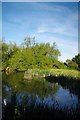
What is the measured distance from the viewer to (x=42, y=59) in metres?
45.6

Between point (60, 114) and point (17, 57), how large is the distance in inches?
1270

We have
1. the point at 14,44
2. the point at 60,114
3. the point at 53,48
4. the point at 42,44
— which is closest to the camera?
the point at 60,114

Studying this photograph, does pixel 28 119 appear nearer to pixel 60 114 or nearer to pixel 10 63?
pixel 60 114

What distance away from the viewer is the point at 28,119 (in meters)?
8.12

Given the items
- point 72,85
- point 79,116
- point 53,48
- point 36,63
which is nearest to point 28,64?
point 36,63

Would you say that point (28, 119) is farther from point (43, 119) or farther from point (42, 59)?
point (42, 59)

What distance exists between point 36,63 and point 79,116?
3611cm

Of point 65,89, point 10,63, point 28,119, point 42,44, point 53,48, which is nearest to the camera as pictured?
point 28,119

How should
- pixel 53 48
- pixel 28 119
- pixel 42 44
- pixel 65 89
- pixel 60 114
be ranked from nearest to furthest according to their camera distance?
pixel 28 119, pixel 60 114, pixel 65 89, pixel 42 44, pixel 53 48

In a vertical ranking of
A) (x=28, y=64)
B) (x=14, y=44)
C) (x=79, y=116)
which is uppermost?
(x=14, y=44)

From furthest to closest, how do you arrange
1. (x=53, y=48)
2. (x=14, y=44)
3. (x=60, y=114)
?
(x=53, y=48), (x=14, y=44), (x=60, y=114)

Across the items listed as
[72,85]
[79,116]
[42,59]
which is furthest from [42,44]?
[79,116]

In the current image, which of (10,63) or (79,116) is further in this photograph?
(10,63)

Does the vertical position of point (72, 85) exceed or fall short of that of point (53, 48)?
it falls short
